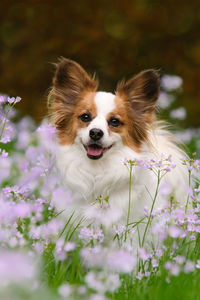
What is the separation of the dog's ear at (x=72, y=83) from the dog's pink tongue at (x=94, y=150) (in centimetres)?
58

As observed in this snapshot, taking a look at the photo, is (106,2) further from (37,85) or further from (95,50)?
(37,85)

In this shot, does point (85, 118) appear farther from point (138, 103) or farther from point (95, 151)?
point (138, 103)

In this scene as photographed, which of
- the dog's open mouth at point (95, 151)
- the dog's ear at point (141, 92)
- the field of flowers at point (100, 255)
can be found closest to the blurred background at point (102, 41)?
the dog's ear at point (141, 92)

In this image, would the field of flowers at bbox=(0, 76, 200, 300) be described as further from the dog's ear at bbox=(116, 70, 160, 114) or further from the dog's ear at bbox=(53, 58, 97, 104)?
the dog's ear at bbox=(116, 70, 160, 114)

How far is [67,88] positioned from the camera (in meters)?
4.33

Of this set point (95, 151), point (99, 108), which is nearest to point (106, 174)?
point (95, 151)

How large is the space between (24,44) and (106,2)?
195 cm

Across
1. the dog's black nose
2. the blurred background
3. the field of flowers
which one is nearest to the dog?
the dog's black nose

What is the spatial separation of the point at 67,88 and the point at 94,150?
74 centimetres

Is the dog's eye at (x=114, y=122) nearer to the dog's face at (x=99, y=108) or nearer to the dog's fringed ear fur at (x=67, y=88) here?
the dog's face at (x=99, y=108)

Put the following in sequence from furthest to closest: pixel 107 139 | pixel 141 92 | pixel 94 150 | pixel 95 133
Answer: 1. pixel 141 92
2. pixel 94 150
3. pixel 107 139
4. pixel 95 133

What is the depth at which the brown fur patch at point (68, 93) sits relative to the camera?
4203mm

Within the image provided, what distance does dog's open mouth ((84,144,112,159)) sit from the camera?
3.91 m

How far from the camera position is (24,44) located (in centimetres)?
1002
